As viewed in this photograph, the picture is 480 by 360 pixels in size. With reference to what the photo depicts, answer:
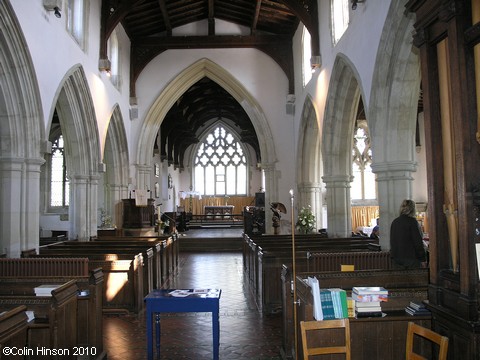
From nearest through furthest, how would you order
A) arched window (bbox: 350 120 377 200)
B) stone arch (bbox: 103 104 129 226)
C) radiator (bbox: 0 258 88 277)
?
1. radiator (bbox: 0 258 88 277)
2. stone arch (bbox: 103 104 129 226)
3. arched window (bbox: 350 120 377 200)

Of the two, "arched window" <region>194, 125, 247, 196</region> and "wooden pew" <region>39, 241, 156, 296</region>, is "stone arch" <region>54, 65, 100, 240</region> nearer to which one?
"wooden pew" <region>39, 241, 156, 296</region>

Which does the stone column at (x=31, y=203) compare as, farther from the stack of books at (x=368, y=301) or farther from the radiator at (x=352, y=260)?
the stack of books at (x=368, y=301)

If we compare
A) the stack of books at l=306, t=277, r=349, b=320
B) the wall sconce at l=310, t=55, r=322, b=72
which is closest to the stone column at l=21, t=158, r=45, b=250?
the stack of books at l=306, t=277, r=349, b=320

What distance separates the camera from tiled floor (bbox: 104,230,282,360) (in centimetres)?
476

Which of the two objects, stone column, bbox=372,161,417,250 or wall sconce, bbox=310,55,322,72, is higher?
wall sconce, bbox=310,55,322,72

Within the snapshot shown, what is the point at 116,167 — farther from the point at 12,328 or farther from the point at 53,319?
the point at 12,328

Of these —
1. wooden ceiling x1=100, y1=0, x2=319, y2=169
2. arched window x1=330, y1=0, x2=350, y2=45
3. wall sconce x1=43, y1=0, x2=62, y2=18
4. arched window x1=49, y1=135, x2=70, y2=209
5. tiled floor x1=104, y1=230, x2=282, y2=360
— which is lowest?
tiled floor x1=104, y1=230, x2=282, y2=360

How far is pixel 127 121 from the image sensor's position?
14844 millimetres

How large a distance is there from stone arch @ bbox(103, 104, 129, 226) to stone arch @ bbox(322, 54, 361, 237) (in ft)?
20.7

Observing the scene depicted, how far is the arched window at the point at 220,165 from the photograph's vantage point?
27641 millimetres

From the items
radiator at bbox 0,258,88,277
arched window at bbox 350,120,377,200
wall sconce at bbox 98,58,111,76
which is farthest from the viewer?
arched window at bbox 350,120,377,200

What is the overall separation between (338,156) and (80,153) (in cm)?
597

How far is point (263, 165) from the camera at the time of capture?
15.6m

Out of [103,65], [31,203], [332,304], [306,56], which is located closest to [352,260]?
[332,304]
